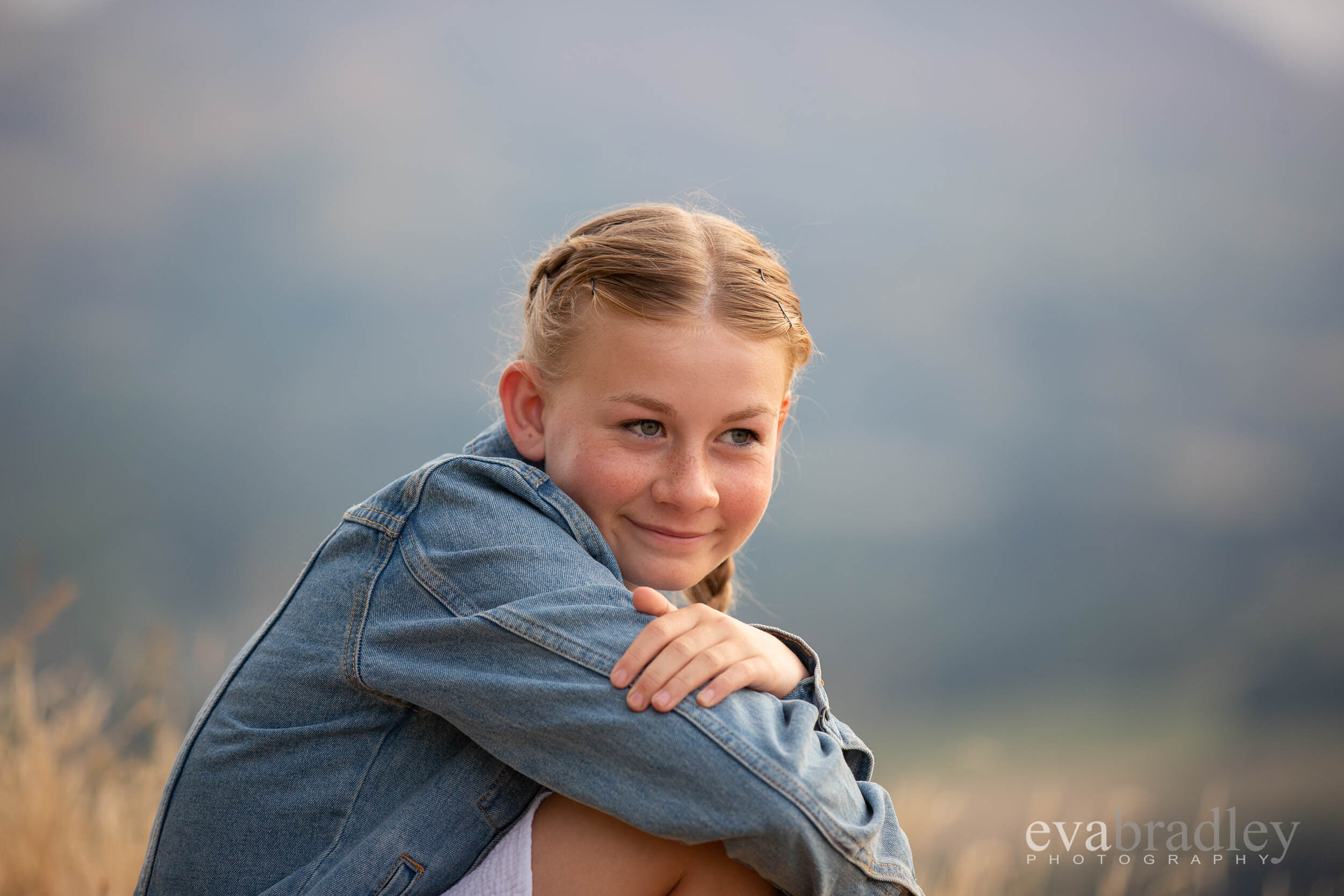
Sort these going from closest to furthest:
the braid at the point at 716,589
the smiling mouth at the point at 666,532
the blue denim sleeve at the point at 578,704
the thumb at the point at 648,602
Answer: the blue denim sleeve at the point at 578,704 < the thumb at the point at 648,602 < the smiling mouth at the point at 666,532 < the braid at the point at 716,589

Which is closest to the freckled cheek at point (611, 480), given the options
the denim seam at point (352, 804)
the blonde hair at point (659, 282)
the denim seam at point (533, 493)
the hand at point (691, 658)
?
the denim seam at point (533, 493)

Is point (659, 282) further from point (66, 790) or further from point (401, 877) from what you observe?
point (66, 790)

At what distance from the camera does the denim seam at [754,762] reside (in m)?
1.54

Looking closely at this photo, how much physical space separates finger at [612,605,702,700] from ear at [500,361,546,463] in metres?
0.59

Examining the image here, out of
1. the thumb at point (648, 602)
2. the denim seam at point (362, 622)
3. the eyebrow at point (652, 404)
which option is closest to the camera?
the thumb at point (648, 602)

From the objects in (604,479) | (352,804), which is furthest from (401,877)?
(604,479)

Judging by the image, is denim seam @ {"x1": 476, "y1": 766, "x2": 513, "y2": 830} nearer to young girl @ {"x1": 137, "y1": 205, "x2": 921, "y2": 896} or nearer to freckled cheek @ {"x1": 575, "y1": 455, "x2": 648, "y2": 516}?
young girl @ {"x1": 137, "y1": 205, "x2": 921, "y2": 896}

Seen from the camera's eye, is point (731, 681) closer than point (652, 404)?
Yes

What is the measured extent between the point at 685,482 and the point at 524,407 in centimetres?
40

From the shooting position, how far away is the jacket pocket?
172 centimetres

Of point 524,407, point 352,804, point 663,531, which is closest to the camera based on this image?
point 352,804

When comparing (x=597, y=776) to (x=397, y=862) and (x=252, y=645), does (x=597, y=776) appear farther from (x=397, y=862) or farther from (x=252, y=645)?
(x=252, y=645)

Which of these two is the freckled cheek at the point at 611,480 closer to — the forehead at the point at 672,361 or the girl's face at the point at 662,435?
the girl's face at the point at 662,435

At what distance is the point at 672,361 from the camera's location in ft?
6.42
